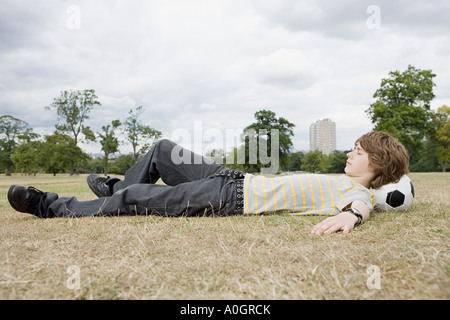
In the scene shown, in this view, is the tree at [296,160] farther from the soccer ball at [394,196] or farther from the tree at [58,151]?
the soccer ball at [394,196]

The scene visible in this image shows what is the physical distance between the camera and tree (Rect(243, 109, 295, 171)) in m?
35.8

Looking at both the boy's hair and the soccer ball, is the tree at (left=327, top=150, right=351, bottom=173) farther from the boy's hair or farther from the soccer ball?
the boy's hair

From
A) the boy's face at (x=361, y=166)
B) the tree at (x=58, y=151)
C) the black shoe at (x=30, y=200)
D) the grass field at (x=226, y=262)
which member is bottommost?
the grass field at (x=226, y=262)

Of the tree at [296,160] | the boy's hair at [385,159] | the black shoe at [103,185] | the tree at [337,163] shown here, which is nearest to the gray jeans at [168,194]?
the black shoe at [103,185]

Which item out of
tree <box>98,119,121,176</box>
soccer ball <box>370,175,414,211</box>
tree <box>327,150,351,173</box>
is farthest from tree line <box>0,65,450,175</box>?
soccer ball <box>370,175,414,211</box>

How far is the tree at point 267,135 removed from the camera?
35.8 metres

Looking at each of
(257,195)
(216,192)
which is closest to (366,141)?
(257,195)

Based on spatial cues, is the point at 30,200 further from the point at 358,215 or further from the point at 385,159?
the point at 385,159

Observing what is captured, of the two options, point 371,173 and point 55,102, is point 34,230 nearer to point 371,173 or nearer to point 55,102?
point 371,173

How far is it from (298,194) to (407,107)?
26.1m

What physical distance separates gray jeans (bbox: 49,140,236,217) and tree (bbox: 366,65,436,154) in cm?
2423

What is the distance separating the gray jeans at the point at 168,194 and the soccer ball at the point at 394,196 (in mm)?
1624

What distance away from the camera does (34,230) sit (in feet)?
8.83
